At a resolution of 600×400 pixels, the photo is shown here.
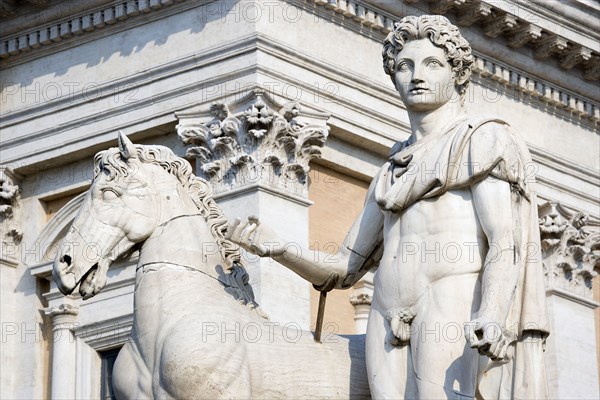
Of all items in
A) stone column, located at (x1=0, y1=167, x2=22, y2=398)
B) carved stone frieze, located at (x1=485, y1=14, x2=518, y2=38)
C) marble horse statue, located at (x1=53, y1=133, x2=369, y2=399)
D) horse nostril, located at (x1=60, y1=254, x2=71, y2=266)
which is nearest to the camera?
marble horse statue, located at (x1=53, y1=133, x2=369, y2=399)

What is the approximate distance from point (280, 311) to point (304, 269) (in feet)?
31.1

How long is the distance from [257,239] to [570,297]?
47.6ft

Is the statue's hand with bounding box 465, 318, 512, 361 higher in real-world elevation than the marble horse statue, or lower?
lower

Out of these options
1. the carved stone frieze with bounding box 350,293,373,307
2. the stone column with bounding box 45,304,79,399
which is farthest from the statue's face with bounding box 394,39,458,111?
the stone column with bounding box 45,304,79,399

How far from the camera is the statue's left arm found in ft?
38.0

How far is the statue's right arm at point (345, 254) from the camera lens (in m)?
12.7

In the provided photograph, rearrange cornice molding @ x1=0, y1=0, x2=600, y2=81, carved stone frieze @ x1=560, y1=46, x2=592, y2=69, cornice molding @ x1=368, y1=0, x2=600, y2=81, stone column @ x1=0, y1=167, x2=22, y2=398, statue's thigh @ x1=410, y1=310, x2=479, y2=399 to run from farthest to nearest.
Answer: carved stone frieze @ x1=560, y1=46, x2=592, y2=69 < cornice molding @ x1=368, y1=0, x2=600, y2=81 < stone column @ x1=0, y1=167, x2=22, y2=398 < cornice molding @ x1=0, y1=0, x2=600, y2=81 < statue's thigh @ x1=410, y1=310, x2=479, y2=399

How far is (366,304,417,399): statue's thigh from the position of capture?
12.1 meters

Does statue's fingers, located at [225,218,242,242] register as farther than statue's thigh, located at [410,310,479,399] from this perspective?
Yes

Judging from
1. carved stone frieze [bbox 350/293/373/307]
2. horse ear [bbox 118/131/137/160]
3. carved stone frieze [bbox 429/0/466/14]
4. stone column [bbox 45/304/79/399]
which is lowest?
horse ear [bbox 118/131/137/160]

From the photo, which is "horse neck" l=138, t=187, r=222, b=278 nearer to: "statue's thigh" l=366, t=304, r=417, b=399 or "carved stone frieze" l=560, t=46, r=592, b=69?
"statue's thigh" l=366, t=304, r=417, b=399

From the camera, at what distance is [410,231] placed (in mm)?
12258

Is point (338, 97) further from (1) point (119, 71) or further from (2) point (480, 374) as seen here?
(2) point (480, 374)

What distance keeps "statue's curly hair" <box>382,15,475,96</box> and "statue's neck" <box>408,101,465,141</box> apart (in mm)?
95
